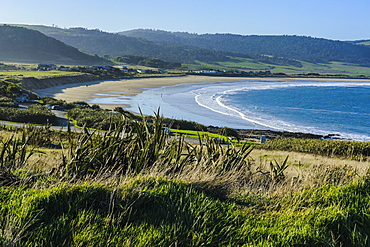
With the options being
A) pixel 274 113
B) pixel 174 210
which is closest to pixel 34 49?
pixel 274 113

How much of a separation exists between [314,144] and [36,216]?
23.2 metres

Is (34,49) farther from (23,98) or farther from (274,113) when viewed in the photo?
(274,113)

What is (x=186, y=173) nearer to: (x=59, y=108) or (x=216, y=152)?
(x=216, y=152)

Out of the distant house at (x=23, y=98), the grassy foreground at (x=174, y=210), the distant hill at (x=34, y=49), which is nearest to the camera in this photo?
the grassy foreground at (x=174, y=210)

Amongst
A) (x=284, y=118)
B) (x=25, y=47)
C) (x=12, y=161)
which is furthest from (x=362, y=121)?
(x=25, y=47)

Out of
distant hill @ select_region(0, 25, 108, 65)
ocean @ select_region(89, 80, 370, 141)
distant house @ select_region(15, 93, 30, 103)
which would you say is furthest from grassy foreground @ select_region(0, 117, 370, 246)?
distant hill @ select_region(0, 25, 108, 65)

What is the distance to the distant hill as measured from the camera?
554ft

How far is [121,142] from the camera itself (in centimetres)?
761

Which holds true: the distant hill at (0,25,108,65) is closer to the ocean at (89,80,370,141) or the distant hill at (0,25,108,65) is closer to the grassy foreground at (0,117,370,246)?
the ocean at (89,80,370,141)

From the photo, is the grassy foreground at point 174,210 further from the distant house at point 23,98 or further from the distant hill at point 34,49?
the distant hill at point 34,49

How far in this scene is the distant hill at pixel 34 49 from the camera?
168750mm

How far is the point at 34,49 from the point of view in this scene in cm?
17762

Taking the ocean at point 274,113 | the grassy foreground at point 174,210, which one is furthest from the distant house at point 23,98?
the grassy foreground at point 174,210

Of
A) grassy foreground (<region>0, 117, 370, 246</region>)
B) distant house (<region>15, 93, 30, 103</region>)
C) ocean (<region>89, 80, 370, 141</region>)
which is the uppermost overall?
grassy foreground (<region>0, 117, 370, 246</region>)
